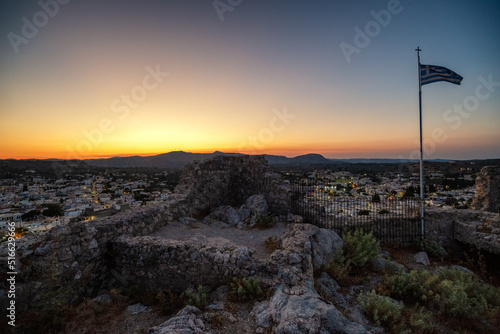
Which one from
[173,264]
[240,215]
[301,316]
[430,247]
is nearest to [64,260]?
[173,264]

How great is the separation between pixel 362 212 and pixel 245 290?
8.92m

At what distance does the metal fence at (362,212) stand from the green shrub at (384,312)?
483 centimetres

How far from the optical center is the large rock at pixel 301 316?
12.1 ft

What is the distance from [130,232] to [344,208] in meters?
9.38

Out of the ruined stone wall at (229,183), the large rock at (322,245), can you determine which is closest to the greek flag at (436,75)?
the ruined stone wall at (229,183)

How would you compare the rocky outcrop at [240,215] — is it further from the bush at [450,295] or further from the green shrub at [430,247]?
the green shrub at [430,247]

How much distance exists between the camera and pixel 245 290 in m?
5.20

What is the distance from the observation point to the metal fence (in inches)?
401

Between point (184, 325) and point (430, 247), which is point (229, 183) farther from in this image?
point (430, 247)

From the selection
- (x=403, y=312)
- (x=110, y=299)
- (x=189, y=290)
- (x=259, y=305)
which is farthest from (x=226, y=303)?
(x=403, y=312)

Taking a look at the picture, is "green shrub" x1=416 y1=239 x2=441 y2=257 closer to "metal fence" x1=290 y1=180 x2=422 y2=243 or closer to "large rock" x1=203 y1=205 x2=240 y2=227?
"metal fence" x1=290 y1=180 x2=422 y2=243

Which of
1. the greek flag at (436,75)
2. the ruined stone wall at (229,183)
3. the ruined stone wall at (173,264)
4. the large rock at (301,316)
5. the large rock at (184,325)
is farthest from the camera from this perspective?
the ruined stone wall at (229,183)

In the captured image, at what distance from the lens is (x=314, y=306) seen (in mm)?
4148

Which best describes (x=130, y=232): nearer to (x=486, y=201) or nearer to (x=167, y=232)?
(x=167, y=232)
